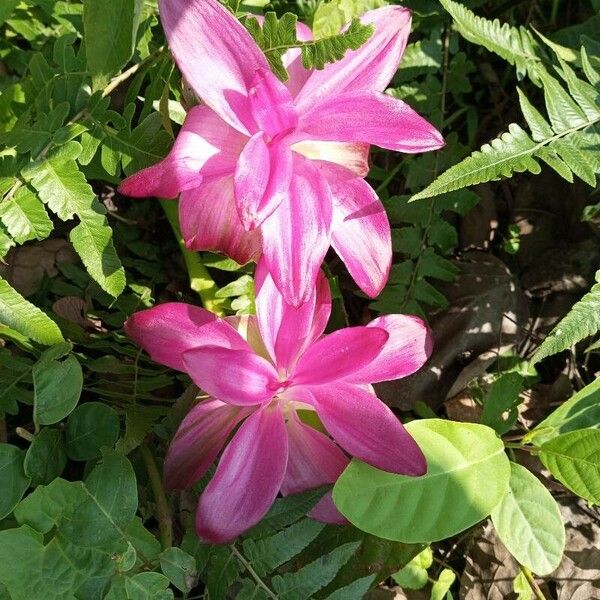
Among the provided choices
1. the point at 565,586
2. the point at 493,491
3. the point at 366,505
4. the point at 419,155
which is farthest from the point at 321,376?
the point at 565,586

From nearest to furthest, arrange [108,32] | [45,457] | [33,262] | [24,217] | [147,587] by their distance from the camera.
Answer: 1. [108,32]
2. [147,587]
3. [24,217]
4. [45,457]
5. [33,262]

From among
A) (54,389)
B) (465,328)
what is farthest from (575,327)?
(54,389)

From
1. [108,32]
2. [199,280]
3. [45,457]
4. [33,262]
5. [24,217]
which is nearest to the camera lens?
[108,32]

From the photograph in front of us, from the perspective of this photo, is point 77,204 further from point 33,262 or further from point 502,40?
point 502,40

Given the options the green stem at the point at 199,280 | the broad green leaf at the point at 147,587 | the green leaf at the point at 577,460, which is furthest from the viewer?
the green stem at the point at 199,280

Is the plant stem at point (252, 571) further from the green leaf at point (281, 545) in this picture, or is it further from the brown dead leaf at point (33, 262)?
the brown dead leaf at point (33, 262)

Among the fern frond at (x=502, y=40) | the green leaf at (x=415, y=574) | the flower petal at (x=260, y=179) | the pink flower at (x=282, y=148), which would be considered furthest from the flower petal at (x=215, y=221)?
the green leaf at (x=415, y=574)

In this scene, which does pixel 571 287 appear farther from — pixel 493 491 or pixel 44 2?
pixel 44 2
